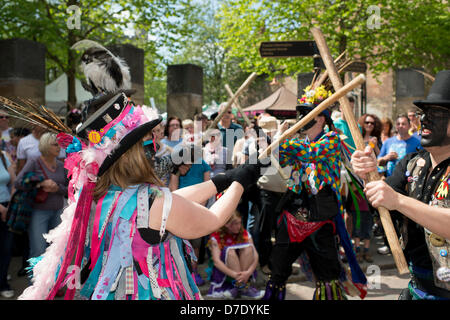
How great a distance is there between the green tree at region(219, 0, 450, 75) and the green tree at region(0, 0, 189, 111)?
110 inches

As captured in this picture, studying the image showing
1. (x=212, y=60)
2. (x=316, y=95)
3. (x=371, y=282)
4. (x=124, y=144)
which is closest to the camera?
(x=124, y=144)

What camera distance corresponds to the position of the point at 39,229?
188 inches

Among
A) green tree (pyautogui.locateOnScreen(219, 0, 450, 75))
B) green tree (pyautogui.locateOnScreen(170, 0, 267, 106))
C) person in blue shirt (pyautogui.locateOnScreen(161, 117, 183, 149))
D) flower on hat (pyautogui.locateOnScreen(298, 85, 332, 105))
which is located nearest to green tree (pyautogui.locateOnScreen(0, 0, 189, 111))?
green tree (pyautogui.locateOnScreen(219, 0, 450, 75))

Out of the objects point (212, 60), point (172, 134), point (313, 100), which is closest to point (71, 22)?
point (172, 134)

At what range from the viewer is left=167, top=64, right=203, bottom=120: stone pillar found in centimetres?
930

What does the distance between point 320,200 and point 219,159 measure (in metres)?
2.63

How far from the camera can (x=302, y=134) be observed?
4.20 m

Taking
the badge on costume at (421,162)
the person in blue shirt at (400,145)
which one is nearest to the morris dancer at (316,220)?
the badge on costume at (421,162)

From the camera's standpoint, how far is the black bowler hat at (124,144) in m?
2.05

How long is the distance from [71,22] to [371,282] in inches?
381

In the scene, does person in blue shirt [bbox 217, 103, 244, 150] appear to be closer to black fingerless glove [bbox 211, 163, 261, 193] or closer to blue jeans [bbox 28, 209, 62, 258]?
blue jeans [bbox 28, 209, 62, 258]

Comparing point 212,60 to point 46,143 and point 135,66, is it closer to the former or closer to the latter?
point 135,66
